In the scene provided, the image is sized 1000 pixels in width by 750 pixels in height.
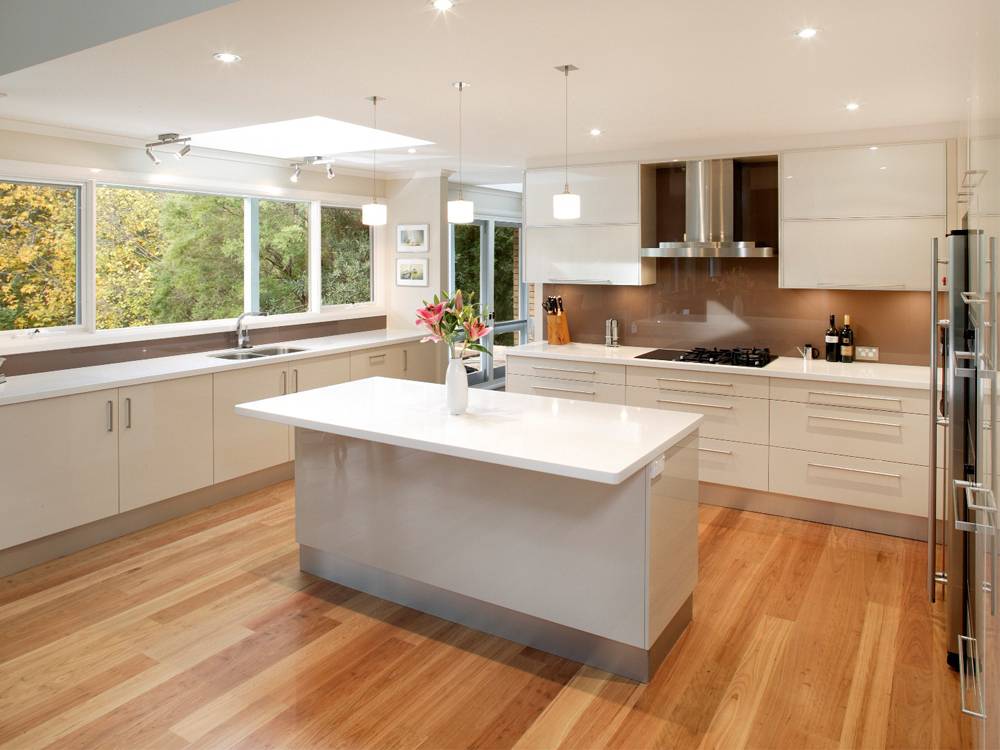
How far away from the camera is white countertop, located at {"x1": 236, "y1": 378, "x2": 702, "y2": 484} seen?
2.62 metres

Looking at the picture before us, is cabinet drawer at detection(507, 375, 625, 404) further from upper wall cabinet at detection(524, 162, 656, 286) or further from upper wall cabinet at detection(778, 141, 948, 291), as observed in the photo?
upper wall cabinet at detection(778, 141, 948, 291)

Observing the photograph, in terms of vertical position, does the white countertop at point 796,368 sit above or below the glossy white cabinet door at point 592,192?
below

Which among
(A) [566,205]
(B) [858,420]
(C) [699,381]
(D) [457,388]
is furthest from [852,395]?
(D) [457,388]

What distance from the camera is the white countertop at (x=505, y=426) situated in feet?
8.60

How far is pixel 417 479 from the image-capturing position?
3273mm

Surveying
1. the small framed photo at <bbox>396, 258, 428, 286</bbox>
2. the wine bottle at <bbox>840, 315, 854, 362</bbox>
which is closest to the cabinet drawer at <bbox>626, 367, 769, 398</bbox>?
the wine bottle at <bbox>840, 315, 854, 362</bbox>

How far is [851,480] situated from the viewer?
434 cm

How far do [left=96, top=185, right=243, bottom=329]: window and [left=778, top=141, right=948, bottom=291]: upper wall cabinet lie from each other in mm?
3977

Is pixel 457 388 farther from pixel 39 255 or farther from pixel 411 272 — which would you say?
pixel 411 272

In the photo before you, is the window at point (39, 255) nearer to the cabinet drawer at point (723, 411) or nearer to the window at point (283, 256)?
the window at point (283, 256)

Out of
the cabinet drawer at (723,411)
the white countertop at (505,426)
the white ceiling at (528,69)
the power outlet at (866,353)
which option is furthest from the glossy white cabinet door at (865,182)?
the white countertop at (505,426)

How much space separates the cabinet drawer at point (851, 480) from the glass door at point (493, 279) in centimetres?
361

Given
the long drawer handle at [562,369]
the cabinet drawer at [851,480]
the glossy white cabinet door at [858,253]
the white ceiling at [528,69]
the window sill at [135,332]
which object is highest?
the white ceiling at [528,69]

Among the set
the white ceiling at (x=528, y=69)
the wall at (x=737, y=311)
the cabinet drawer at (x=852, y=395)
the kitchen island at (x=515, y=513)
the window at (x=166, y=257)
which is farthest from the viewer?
the window at (x=166, y=257)
